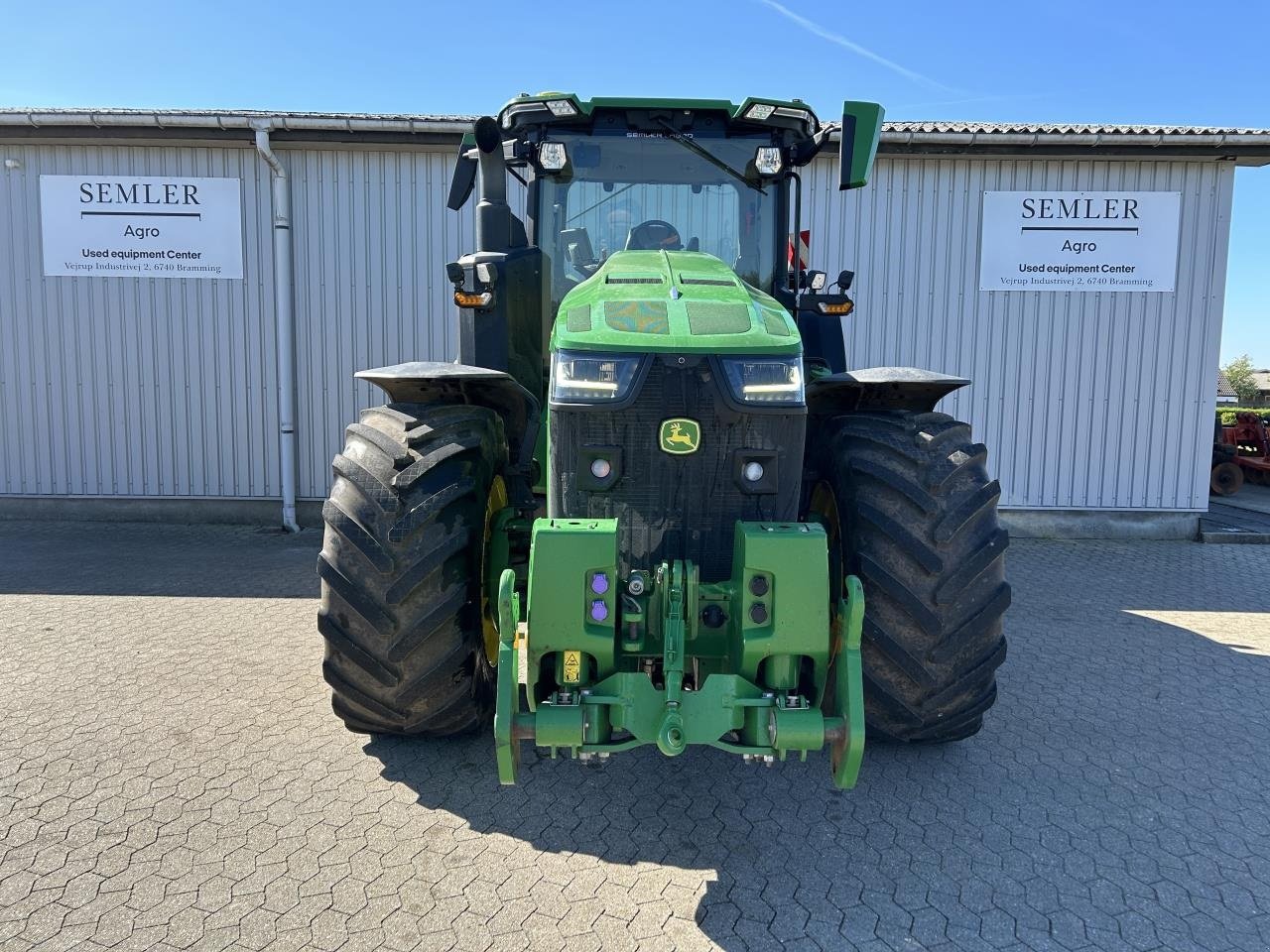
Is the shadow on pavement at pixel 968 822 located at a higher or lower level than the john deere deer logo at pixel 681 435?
lower

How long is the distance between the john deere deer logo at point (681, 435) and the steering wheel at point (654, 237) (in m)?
1.38

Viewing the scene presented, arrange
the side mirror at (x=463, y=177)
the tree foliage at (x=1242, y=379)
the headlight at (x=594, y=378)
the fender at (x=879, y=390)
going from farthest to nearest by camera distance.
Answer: the tree foliage at (x=1242, y=379) → the side mirror at (x=463, y=177) → the fender at (x=879, y=390) → the headlight at (x=594, y=378)

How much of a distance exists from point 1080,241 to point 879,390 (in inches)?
244

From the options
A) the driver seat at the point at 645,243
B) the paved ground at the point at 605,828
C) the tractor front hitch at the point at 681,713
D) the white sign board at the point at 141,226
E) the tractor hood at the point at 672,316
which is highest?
the white sign board at the point at 141,226

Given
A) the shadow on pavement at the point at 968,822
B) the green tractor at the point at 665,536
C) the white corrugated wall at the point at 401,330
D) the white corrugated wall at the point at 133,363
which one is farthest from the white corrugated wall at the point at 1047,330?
the white corrugated wall at the point at 133,363

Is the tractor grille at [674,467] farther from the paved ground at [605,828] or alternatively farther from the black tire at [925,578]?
the paved ground at [605,828]

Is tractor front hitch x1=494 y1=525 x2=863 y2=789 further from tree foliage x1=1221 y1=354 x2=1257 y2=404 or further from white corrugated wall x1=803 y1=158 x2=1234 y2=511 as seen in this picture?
tree foliage x1=1221 y1=354 x2=1257 y2=404

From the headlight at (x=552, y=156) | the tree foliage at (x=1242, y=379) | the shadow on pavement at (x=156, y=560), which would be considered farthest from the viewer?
the tree foliage at (x=1242, y=379)

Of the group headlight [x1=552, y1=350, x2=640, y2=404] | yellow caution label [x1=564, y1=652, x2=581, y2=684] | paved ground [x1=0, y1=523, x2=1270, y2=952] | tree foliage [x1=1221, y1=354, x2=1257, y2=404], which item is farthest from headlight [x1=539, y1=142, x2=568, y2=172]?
tree foliage [x1=1221, y1=354, x2=1257, y2=404]

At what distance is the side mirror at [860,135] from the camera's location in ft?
11.1

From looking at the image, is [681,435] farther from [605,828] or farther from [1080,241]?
[1080,241]

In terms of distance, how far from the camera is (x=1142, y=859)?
2855mm

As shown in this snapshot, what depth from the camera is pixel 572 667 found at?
2.64m

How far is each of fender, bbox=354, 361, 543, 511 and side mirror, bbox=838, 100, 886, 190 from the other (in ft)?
5.50
